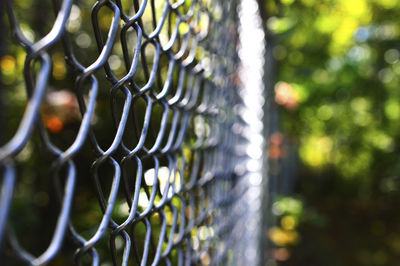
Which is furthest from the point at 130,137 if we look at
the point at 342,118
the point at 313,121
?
the point at 342,118

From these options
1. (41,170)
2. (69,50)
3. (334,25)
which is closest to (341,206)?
(334,25)

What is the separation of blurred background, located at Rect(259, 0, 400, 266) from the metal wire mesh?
1.13 metres

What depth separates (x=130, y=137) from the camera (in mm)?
2725

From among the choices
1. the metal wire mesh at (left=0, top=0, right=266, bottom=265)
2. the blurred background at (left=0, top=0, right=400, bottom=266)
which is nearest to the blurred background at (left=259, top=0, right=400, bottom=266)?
the blurred background at (left=0, top=0, right=400, bottom=266)

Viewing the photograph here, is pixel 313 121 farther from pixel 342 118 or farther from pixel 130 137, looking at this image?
pixel 130 137

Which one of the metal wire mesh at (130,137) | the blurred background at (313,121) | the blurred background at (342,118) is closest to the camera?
the metal wire mesh at (130,137)

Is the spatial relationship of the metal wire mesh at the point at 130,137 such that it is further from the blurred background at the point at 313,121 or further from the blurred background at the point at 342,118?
the blurred background at the point at 342,118

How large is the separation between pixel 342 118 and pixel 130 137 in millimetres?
4237

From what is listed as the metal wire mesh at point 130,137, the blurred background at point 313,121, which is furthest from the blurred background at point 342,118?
the metal wire mesh at point 130,137

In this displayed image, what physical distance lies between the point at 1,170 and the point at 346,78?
5.21 m

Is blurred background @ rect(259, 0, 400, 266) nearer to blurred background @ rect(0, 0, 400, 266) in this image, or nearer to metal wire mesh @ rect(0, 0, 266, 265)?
blurred background @ rect(0, 0, 400, 266)

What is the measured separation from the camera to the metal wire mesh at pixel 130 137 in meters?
0.36

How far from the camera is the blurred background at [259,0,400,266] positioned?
4324 millimetres

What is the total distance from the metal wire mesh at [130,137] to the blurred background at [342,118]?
1.13 metres
